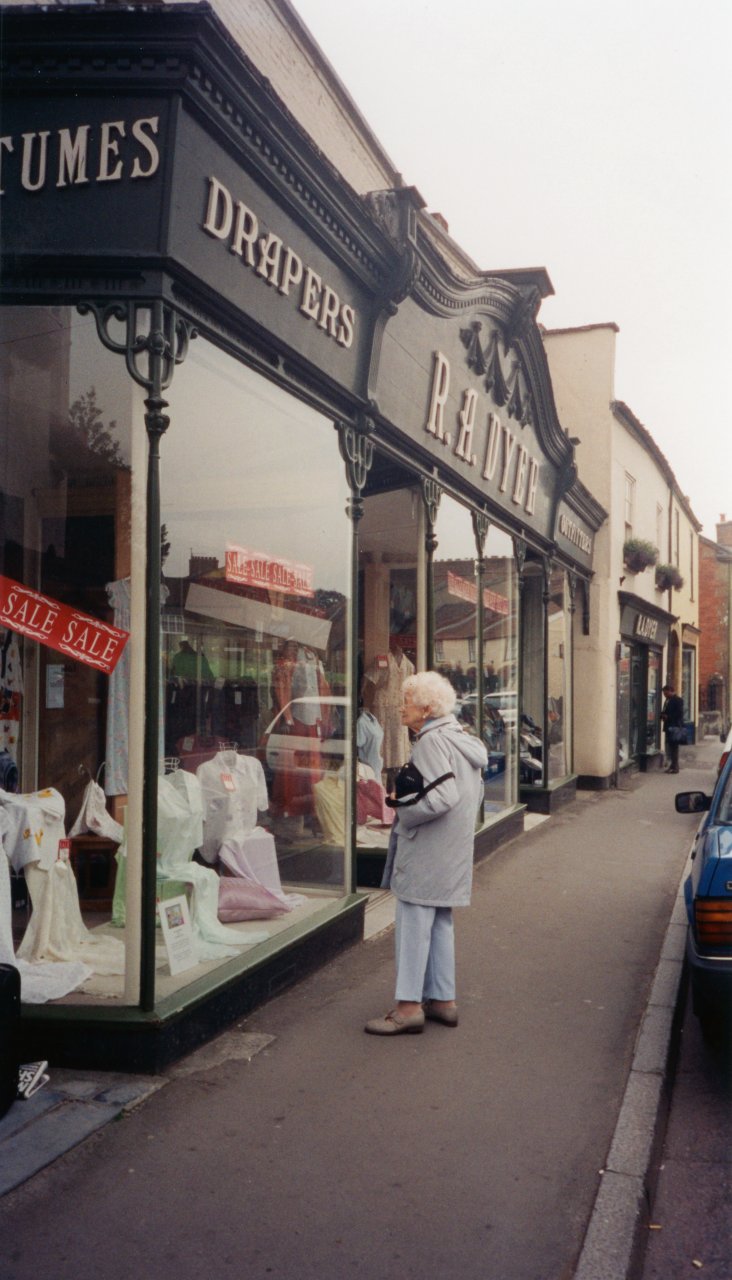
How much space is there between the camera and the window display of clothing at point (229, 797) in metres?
6.10

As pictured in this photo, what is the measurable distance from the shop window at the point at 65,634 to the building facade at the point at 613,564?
916 cm

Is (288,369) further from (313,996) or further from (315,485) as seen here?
(313,996)

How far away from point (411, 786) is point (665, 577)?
60.6ft

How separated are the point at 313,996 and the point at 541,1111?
1721 millimetres

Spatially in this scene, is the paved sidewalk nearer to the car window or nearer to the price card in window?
the price card in window

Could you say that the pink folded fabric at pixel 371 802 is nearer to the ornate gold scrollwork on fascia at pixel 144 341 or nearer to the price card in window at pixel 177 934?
the price card in window at pixel 177 934

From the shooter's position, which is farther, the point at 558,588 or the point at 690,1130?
the point at 558,588

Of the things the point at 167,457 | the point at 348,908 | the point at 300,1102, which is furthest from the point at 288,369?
the point at 300,1102

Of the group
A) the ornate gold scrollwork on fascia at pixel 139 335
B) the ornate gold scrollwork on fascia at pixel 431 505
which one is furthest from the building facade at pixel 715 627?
the ornate gold scrollwork on fascia at pixel 139 335

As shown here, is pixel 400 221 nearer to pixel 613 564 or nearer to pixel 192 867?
pixel 192 867

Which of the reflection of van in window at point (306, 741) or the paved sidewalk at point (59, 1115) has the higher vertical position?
the reflection of van in window at point (306, 741)

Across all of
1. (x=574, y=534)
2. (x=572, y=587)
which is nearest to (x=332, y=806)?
(x=574, y=534)

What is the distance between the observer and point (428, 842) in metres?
4.97

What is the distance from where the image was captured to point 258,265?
5.32 m
